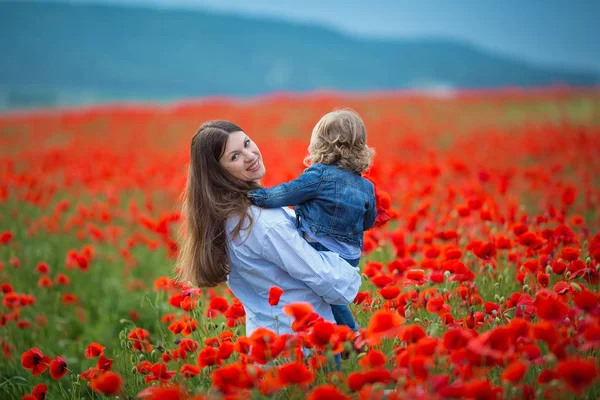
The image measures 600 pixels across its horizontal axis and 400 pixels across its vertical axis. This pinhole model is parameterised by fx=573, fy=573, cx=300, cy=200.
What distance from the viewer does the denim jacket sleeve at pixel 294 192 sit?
2270 millimetres

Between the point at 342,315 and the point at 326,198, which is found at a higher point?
the point at 326,198

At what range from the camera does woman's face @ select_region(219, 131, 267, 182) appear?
2338mm

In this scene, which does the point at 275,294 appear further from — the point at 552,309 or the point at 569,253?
the point at 569,253

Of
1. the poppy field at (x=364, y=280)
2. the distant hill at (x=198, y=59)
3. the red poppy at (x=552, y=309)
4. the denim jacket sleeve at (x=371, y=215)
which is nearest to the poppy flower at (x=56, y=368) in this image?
the poppy field at (x=364, y=280)

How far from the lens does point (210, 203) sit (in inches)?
90.2

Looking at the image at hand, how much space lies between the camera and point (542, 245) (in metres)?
2.67

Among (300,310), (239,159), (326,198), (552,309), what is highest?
(239,159)

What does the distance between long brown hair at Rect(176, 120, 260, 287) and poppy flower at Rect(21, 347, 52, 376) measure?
620 millimetres

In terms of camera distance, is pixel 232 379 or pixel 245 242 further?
pixel 245 242

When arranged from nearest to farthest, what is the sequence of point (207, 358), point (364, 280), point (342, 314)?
point (207, 358)
point (342, 314)
point (364, 280)

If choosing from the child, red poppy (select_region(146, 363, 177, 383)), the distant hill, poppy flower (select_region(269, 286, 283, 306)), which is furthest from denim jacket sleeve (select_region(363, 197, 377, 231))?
the distant hill

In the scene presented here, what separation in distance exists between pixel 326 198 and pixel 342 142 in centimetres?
24

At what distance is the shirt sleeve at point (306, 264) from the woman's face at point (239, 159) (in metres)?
0.27

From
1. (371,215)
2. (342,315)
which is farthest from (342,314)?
(371,215)
